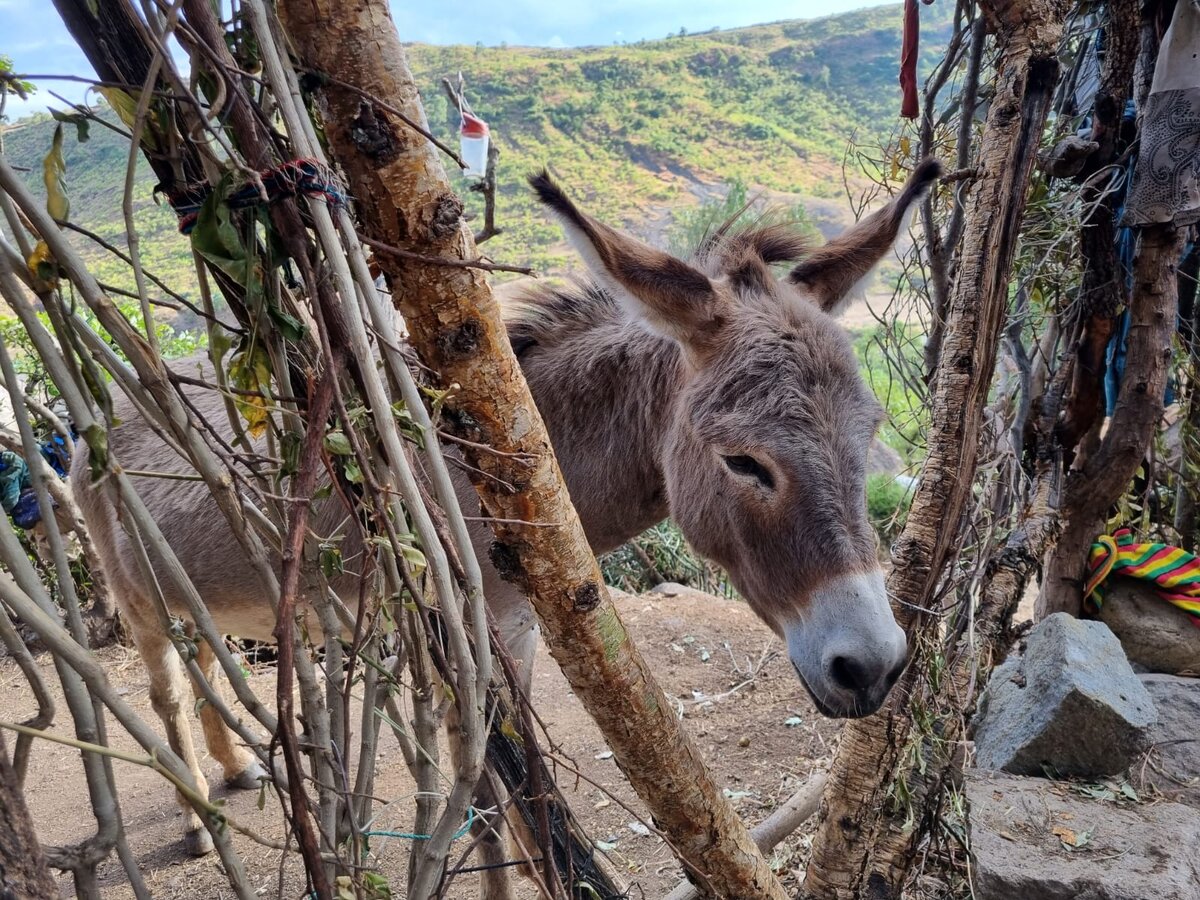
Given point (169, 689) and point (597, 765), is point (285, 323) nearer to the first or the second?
point (169, 689)

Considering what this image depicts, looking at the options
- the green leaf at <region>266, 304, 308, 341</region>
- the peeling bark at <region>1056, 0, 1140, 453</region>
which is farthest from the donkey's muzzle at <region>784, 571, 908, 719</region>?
the peeling bark at <region>1056, 0, 1140, 453</region>

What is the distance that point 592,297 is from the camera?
106 inches

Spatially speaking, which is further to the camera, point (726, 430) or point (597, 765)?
point (597, 765)

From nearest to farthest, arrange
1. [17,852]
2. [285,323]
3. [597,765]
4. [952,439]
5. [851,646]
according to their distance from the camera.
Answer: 1. [17,852]
2. [285,323]
3. [851,646]
4. [952,439]
5. [597,765]

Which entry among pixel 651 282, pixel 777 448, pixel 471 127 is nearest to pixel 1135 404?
pixel 777 448

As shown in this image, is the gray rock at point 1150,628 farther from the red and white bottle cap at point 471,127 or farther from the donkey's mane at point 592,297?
the red and white bottle cap at point 471,127

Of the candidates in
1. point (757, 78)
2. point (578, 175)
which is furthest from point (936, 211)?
point (757, 78)

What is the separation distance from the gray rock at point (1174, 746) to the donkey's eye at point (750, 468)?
92.9 inches

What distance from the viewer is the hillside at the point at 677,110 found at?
1460 inches

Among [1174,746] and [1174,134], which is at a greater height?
[1174,134]

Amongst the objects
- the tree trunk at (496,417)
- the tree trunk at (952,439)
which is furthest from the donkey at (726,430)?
the tree trunk at (496,417)

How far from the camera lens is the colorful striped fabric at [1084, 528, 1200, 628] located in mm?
3832

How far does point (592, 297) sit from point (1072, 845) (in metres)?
2.55

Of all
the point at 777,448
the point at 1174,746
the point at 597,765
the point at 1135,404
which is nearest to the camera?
the point at 777,448
